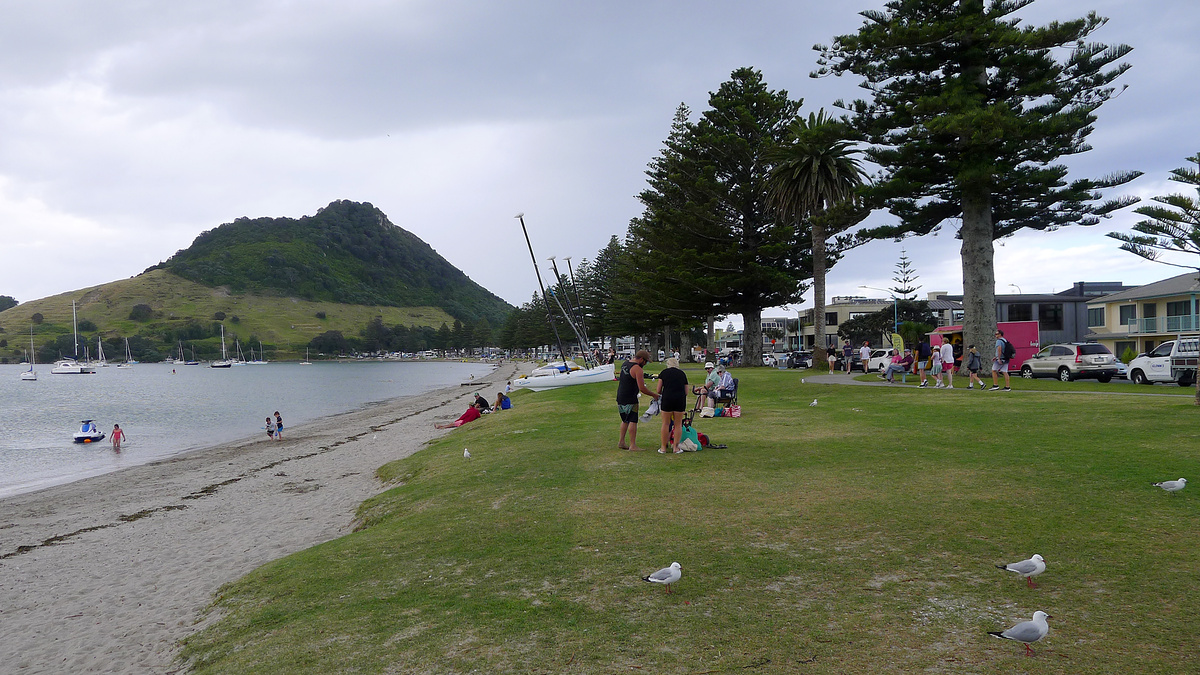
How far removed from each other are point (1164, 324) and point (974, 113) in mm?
29376

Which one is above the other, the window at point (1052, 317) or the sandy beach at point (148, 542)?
the window at point (1052, 317)

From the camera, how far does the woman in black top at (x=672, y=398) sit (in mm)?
9961

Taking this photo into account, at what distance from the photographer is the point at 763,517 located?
6.62 metres

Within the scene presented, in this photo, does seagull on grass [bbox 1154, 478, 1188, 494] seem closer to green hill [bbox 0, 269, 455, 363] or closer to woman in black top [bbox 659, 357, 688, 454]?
woman in black top [bbox 659, 357, 688, 454]

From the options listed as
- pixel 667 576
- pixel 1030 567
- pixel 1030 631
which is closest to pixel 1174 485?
pixel 1030 567

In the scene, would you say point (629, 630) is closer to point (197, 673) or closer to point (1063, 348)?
point (197, 673)

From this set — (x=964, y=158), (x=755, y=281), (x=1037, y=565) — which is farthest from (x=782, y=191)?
(x=1037, y=565)

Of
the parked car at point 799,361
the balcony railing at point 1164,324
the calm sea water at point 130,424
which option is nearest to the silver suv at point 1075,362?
the balcony railing at point 1164,324

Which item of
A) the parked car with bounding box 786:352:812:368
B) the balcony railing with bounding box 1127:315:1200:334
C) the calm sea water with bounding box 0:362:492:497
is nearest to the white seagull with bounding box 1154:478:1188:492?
the calm sea water with bounding box 0:362:492:497

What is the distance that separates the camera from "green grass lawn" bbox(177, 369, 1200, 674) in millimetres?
3926

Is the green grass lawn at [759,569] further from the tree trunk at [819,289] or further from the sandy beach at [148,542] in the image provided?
the tree trunk at [819,289]

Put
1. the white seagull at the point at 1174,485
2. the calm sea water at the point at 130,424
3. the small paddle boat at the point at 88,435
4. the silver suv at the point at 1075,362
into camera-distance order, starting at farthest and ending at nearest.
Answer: the small paddle boat at the point at 88,435 → the silver suv at the point at 1075,362 → the calm sea water at the point at 130,424 → the white seagull at the point at 1174,485

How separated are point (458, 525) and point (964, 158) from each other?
22219 mm

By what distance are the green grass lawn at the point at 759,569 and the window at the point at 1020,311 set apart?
47.8 m
